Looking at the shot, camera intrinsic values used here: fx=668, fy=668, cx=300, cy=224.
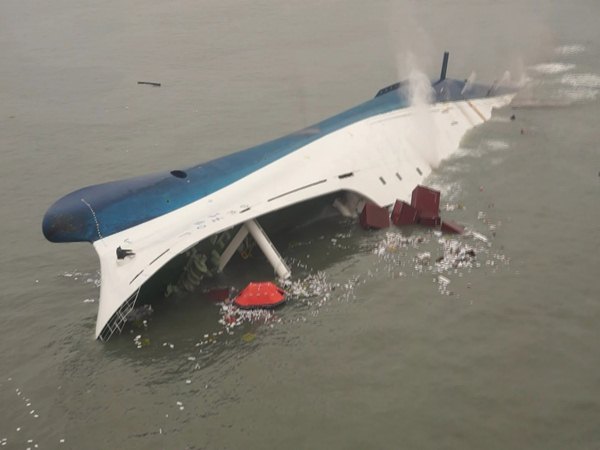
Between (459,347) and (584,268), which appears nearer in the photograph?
(459,347)

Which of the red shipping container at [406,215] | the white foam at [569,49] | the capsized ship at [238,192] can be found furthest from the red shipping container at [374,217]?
the white foam at [569,49]

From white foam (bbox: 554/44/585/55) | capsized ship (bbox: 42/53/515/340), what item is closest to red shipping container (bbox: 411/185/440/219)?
capsized ship (bbox: 42/53/515/340)

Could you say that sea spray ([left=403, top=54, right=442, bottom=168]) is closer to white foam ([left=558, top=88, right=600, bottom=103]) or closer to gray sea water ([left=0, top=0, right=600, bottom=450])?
gray sea water ([left=0, top=0, right=600, bottom=450])

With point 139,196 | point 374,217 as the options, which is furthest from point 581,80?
point 139,196

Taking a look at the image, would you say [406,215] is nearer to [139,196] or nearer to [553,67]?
[139,196]

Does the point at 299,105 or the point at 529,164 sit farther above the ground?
the point at 299,105

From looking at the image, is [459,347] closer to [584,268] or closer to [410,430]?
[410,430]

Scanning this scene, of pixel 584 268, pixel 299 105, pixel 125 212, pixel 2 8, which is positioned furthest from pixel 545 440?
pixel 2 8
